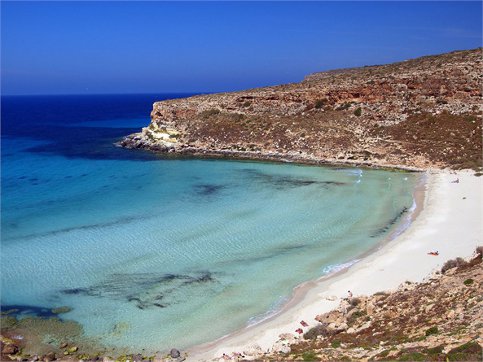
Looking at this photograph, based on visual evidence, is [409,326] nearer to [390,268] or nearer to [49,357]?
[390,268]

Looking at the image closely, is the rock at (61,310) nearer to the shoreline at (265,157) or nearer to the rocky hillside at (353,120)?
the shoreline at (265,157)

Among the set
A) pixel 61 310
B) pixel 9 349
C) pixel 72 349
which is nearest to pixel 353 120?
pixel 61 310

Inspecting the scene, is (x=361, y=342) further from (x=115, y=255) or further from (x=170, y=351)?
(x=115, y=255)

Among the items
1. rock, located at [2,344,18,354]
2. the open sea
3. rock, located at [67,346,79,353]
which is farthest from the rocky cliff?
rock, located at [2,344,18,354]

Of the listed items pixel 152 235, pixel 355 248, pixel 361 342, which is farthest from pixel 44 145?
pixel 361 342

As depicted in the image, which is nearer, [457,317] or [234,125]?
[457,317]

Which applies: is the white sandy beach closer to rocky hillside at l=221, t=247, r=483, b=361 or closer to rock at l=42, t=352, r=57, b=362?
rocky hillside at l=221, t=247, r=483, b=361
